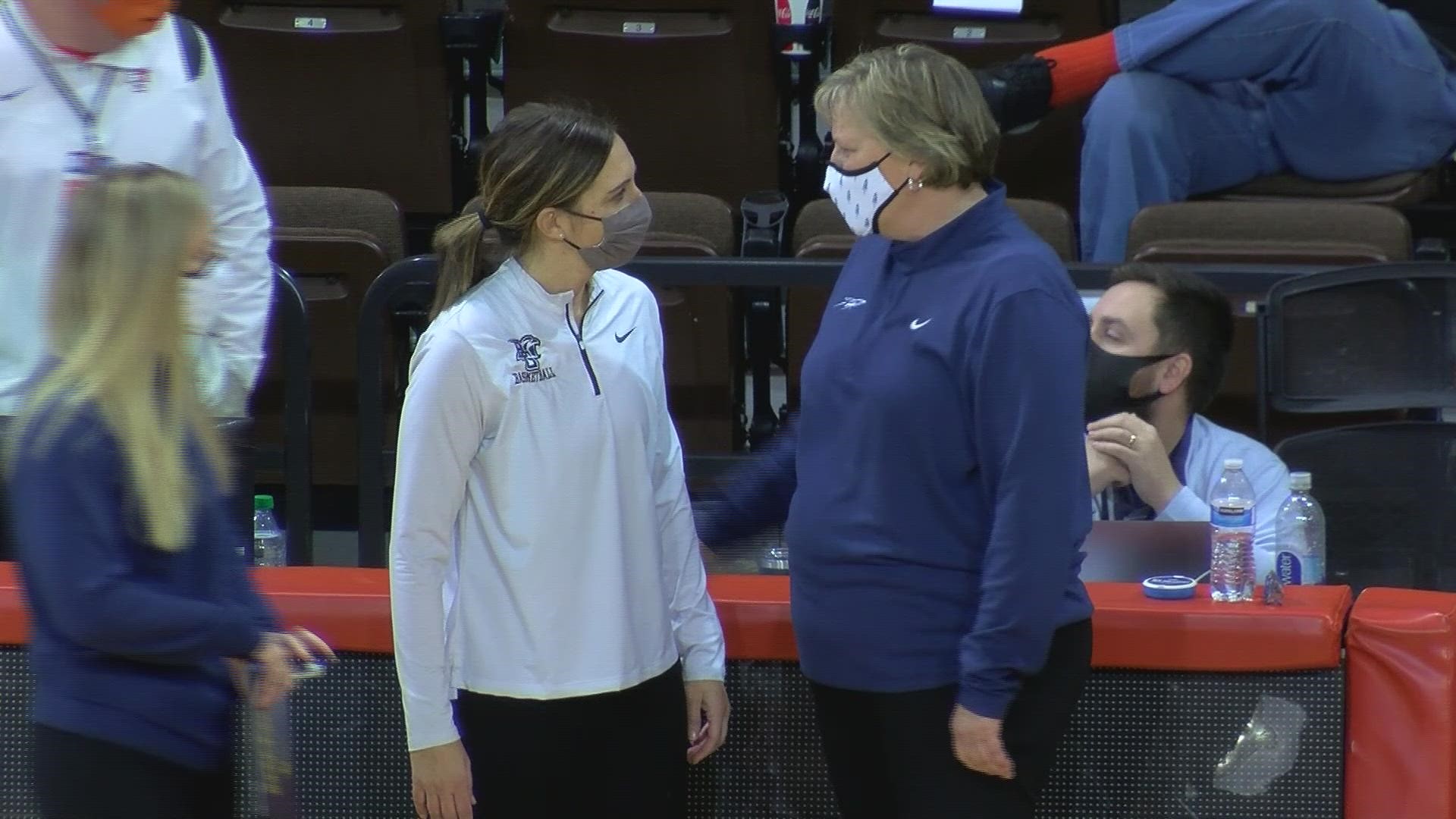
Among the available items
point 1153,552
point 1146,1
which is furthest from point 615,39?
point 1153,552

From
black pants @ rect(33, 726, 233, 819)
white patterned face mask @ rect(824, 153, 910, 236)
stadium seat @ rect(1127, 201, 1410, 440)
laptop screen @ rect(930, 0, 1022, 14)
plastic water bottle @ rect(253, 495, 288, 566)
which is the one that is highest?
laptop screen @ rect(930, 0, 1022, 14)

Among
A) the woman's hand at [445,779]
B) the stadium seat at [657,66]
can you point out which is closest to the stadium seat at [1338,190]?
the stadium seat at [657,66]

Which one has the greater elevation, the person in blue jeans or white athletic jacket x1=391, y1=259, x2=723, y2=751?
the person in blue jeans

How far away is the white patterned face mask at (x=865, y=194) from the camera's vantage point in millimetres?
2203

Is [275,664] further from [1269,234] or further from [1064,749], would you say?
[1269,234]

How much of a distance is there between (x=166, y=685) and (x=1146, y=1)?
13.8 feet

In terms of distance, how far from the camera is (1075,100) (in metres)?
4.61

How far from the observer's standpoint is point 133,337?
200 cm

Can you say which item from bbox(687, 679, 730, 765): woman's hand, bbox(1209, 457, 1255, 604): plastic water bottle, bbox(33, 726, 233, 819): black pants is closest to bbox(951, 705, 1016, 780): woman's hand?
bbox(687, 679, 730, 765): woman's hand

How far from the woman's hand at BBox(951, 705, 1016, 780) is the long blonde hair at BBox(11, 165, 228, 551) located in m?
0.90

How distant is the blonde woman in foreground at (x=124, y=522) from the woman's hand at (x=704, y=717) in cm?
64

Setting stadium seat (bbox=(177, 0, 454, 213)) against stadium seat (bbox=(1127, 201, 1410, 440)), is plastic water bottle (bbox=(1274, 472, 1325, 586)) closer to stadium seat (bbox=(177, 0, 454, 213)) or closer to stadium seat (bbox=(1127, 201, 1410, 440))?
stadium seat (bbox=(1127, 201, 1410, 440))

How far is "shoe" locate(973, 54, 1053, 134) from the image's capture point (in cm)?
434

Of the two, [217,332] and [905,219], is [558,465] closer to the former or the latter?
[905,219]
